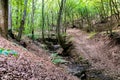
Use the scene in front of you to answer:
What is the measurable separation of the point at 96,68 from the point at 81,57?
3.02 metres

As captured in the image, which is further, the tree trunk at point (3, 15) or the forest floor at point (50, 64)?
the tree trunk at point (3, 15)

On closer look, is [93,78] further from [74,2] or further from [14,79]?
[74,2]

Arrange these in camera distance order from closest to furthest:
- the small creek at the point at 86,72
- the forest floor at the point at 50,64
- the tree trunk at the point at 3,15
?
the forest floor at the point at 50,64, the tree trunk at the point at 3,15, the small creek at the point at 86,72

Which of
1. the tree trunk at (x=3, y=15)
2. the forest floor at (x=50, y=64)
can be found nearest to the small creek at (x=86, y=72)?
the forest floor at (x=50, y=64)

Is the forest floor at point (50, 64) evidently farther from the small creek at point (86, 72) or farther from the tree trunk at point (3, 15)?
the tree trunk at point (3, 15)

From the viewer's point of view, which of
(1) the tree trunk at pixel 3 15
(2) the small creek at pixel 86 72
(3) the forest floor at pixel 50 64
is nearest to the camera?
(3) the forest floor at pixel 50 64

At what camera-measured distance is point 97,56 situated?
56.7 ft

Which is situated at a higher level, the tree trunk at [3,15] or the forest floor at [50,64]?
the tree trunk at [3,15]

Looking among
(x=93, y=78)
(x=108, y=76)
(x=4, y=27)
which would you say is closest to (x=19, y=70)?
(x=4, y=27)

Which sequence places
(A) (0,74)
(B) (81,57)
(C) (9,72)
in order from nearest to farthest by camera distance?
(A) (0,74) < (C) (9,72) < (B) (81,57)

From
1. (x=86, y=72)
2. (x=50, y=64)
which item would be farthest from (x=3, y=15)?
(x=86, y=72)

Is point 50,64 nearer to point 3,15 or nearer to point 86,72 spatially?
point 86,72

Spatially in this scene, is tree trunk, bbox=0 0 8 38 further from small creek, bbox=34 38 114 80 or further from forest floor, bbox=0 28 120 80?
small creek, bbox=34 38 114 80

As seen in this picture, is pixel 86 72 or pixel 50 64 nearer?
pixel 50 64
